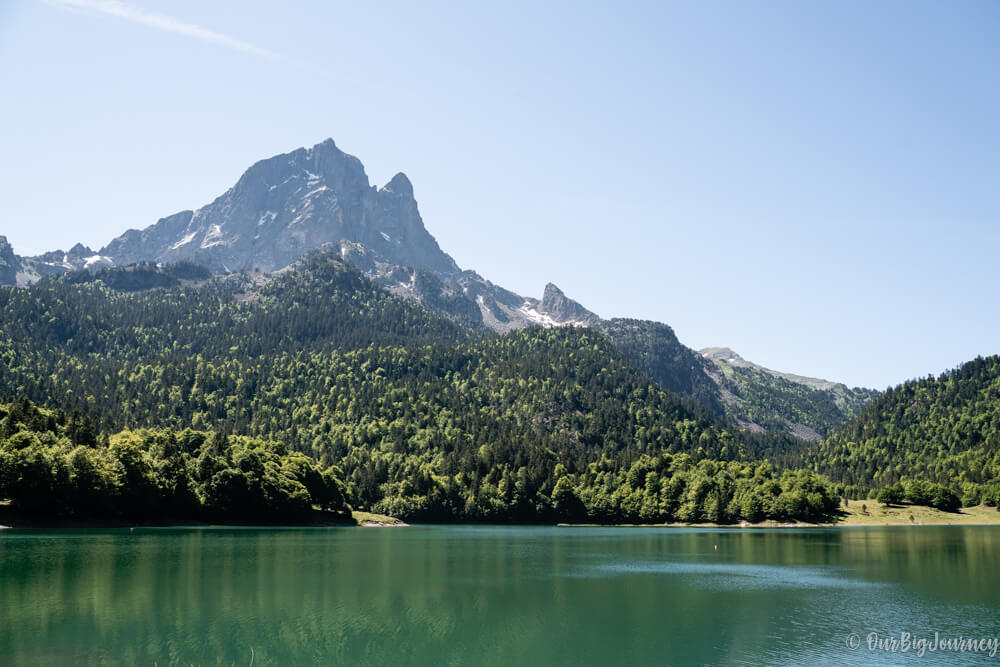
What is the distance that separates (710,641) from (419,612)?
21.8m

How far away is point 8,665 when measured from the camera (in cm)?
3862

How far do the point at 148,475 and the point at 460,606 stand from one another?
340 feet

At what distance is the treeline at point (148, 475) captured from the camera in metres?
121

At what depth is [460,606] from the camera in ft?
202

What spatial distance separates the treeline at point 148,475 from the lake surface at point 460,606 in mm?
16455

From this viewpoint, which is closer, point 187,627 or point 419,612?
point 187,627

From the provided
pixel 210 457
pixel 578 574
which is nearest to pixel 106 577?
pixel 578 574

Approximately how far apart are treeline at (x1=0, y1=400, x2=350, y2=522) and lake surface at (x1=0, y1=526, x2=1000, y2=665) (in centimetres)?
1646

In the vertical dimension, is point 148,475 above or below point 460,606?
above

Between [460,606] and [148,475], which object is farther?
[148,475]

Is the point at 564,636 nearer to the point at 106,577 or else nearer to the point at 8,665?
the point at 8,665

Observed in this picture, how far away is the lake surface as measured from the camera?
45188 millimetres

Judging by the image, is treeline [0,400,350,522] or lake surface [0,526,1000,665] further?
treeline [0,400,350,522]

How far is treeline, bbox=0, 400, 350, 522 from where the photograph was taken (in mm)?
121188
